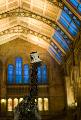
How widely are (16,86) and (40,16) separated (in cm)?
1022

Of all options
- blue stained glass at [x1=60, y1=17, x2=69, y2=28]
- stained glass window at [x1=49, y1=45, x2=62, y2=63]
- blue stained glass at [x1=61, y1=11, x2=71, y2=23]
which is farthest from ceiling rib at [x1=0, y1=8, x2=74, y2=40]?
stained glass window at [x1=49, y1=45, x2=62, y2=63]

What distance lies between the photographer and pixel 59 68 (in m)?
37.9

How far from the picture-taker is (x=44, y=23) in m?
31.4

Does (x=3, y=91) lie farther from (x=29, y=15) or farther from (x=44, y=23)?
(x=29, y=15)

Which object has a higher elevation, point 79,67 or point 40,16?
point 40,16

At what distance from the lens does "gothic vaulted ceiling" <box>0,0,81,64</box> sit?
26969 mm

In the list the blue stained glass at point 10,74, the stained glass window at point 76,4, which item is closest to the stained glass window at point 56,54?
the blue stained glass at point 10,74

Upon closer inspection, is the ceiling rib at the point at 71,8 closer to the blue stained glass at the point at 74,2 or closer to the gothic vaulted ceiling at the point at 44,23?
the gothic vaulted ceiling at the point at 44,23

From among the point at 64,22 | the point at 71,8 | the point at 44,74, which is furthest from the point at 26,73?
the point at 71,8

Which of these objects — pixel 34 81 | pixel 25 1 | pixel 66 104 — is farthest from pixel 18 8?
pixel 34 81

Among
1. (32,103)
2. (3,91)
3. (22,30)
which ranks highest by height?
(22,30)

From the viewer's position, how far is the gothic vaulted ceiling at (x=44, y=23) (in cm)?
2697

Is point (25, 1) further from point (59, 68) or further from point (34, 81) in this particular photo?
point (34, 81)

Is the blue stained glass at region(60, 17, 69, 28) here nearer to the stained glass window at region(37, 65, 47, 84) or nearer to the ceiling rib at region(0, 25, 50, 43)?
the ceiling rib at region(0, 25, 50, 43)
